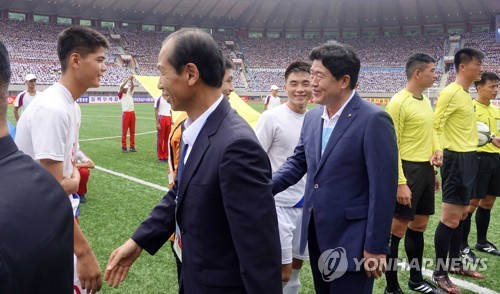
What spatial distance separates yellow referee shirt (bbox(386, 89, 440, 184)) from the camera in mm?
3969

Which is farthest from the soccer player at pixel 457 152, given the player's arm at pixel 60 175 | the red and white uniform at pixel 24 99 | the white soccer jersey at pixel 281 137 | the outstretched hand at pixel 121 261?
the red and white uniform at pixel 24 99

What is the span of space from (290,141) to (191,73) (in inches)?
77.8

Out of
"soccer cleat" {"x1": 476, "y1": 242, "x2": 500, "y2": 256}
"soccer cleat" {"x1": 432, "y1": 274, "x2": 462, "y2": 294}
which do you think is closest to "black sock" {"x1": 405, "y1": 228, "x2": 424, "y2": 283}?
"soccer cleat" {"x1": 432, "y1": 274, "x2": 462, "y2": 294}

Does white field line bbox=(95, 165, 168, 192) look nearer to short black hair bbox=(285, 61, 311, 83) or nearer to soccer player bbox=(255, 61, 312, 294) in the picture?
soccer player bbox=(255, 61, 312, 294)

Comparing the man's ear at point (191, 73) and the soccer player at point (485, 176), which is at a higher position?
the man's ear at point (191, 73)

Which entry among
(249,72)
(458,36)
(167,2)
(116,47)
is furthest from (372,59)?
(116,47)

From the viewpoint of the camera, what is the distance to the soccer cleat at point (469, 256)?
476 centimetres

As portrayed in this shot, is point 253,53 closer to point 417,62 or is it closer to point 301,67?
point 417,62

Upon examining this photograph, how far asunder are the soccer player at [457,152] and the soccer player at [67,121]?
3433mm

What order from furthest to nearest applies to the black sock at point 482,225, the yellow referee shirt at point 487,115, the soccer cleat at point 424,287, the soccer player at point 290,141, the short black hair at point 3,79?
1. the yellow referee shirt at point 487,115
2. the black sock at point 482,225
3. the soccer cleat at point 424,287
4. the soccer player at point 290,141
5. the short black hair at point 3,79

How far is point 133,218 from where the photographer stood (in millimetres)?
6168

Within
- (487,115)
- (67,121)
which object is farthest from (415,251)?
(67,121)

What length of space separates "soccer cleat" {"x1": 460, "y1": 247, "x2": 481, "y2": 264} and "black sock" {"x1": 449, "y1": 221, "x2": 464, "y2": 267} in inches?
14.1

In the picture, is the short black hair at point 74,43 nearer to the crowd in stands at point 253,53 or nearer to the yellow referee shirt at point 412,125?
the yellow referee shirt at point 412,125
